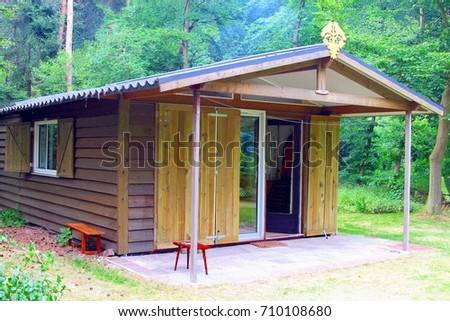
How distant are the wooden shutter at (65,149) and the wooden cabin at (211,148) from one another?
0.02 m

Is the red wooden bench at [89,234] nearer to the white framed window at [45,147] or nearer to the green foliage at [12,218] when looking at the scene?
the white framed window at [45,147]

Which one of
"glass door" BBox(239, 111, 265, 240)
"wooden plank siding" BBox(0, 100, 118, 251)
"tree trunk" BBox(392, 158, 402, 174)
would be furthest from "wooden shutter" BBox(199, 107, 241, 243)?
"tree trunk" BBox(392, 158, 402, 174)

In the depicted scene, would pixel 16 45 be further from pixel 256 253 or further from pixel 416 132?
pixel 256 253

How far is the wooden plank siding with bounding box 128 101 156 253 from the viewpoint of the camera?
6207mm

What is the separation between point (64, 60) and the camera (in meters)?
17.1

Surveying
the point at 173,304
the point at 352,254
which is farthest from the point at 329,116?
the point at 173,304

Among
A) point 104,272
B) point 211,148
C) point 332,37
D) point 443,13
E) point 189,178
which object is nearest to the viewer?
point 104,272

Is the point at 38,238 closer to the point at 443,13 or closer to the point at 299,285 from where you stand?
the point at 299,285

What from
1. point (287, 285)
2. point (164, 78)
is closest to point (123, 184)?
point (164, 78)

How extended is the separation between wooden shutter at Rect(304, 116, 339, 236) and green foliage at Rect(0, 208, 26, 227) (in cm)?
507

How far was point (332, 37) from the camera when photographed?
5.77 meters

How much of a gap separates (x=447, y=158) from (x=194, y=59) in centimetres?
888

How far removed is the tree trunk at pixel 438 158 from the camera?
37.2ft

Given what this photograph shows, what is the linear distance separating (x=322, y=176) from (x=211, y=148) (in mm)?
2279
